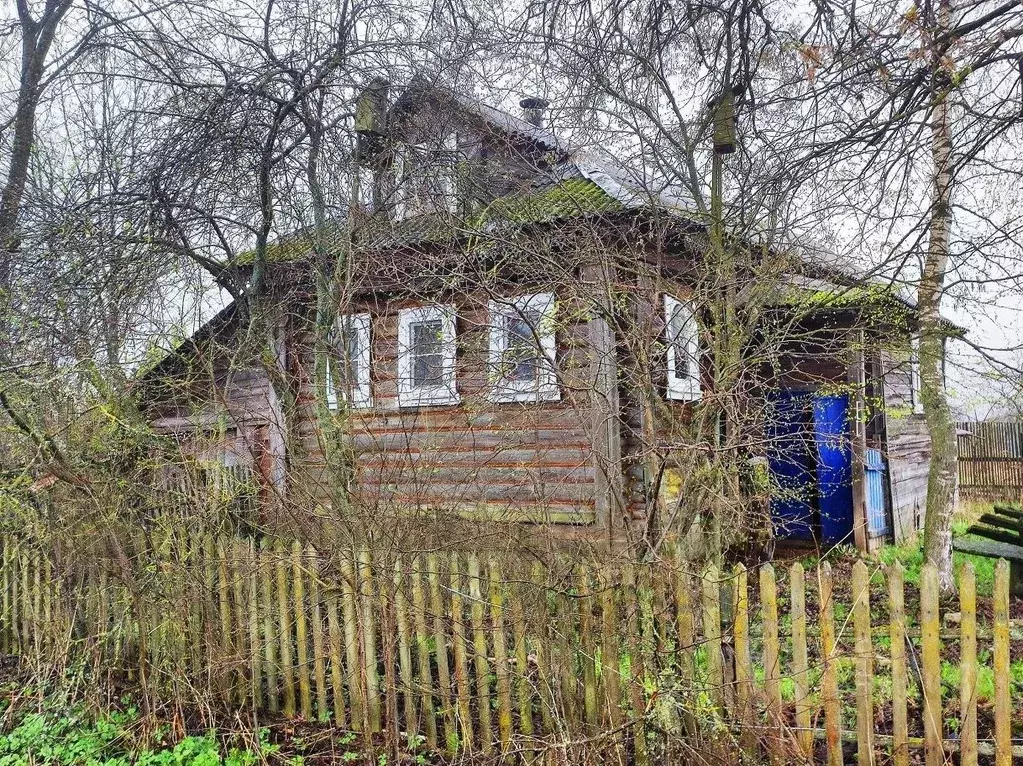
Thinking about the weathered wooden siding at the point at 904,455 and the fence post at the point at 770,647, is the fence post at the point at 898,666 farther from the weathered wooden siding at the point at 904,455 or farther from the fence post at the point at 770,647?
the weathered wooden siding at the point at 904,455

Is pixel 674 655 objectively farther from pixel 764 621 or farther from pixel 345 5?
pixel 345 5

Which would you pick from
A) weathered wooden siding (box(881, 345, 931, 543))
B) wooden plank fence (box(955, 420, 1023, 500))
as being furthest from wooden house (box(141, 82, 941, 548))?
wooden plank fence (box(955, 420, 1023, 500))

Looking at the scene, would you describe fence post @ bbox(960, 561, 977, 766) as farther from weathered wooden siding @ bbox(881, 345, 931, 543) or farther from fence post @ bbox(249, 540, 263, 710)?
weathered wooden siding @ bbox(881, 345, 931, 543)

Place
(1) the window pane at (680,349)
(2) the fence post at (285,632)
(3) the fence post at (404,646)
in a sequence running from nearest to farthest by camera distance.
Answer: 1. (1) the window pane at (680,349)
2. (3) the fence post at (404,646)
3. (2) the fence post at (285,632)

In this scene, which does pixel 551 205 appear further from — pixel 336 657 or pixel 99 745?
pixel 99 745

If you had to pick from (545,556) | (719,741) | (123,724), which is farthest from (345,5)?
(719,741)

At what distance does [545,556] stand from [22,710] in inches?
163

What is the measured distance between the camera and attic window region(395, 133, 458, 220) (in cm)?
655

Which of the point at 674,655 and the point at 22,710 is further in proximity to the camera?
the point at 22,710

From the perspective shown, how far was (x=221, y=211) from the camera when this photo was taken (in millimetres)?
7145

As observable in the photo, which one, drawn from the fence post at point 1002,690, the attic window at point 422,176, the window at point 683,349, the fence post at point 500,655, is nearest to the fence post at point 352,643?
the fence post at point 500,655

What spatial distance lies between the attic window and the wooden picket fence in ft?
10.6

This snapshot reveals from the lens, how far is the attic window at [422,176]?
655 centimetres

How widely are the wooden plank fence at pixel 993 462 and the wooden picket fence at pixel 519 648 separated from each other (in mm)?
13390
